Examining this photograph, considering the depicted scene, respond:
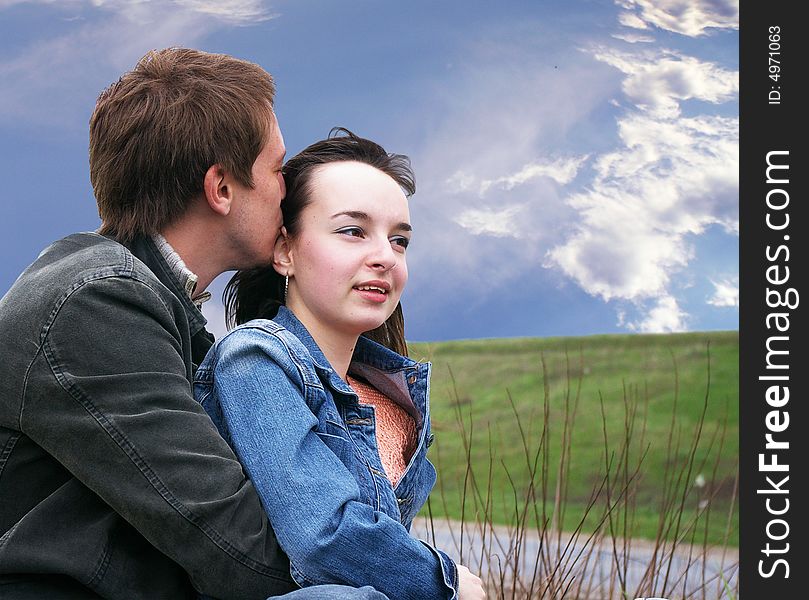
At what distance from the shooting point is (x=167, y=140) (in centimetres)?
217

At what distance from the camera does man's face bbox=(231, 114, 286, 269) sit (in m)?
2.22

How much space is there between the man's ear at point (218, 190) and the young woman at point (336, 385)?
0.44 ft

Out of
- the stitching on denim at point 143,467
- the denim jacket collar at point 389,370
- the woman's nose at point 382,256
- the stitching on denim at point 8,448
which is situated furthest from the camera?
the denim jacket collar at point 389,370

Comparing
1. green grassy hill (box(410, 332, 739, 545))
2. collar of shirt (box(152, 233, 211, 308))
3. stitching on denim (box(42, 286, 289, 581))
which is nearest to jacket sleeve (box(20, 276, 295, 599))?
stitching on denim (box(42, 286, 289, 581))

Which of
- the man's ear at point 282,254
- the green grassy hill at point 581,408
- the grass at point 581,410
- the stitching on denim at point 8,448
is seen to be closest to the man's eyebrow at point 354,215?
the man's ear at point 282,254

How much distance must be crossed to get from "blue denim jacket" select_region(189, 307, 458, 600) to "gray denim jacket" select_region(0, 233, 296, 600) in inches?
2.4

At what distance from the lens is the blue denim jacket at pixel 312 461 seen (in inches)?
69.0

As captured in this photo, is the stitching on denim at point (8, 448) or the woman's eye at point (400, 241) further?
the woman's eye at point (400, 241)

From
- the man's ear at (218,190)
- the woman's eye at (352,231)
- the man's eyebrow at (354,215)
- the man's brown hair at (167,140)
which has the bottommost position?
the woman's eye at (352,231)

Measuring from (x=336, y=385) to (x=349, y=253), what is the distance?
0.95 feet

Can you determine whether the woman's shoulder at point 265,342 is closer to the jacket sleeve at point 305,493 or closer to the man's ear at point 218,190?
the jacket sleeve at point 305,493

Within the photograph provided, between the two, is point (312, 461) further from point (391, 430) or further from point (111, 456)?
point (391, 430)
